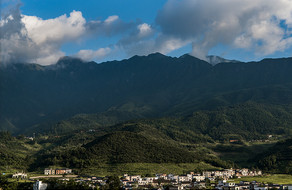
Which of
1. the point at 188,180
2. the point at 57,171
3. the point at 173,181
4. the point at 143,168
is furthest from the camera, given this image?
the point at 143,168

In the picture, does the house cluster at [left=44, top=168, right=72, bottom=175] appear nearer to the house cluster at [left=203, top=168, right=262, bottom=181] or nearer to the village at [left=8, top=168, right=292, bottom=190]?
the village at [left=8, top=168, right=292, bottom=190]

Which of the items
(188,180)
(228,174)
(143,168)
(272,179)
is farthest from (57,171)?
(272,179)

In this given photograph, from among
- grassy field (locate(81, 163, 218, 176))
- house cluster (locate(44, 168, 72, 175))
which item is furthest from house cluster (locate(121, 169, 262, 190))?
house cluster (locate(44, 168, 72, 175))

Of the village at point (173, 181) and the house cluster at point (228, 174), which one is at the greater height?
the house cluster at point (228, 174)

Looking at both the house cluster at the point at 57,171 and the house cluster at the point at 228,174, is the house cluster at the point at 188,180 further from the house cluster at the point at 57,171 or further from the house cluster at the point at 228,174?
the house cluster at the point at 57,171

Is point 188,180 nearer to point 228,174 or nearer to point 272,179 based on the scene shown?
point 228,174

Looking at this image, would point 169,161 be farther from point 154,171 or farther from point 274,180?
point 274,180

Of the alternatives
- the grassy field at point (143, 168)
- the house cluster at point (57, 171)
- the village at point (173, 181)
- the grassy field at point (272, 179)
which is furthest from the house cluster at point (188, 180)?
the house cluster at point (57, 171)
